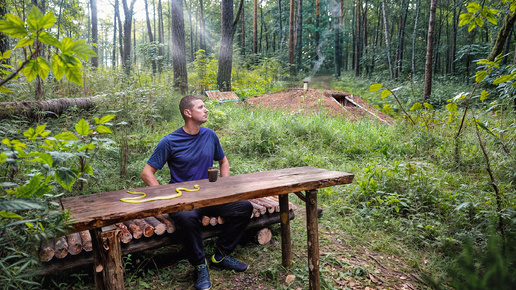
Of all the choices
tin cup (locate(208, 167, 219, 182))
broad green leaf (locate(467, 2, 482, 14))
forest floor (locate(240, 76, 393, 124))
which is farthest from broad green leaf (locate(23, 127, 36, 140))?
forest floor (locate(240, 76, 393, 124))

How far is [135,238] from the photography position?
8.17ft

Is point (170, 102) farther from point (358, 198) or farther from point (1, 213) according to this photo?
point (1, 213)

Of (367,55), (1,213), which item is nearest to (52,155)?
(1,213)

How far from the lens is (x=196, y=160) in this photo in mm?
3016

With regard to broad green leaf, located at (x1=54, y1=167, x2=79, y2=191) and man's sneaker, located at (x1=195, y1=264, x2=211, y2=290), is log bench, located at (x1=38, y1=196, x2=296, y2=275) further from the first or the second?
broad green leaf, located at (x1=54, y1=167, x2=79, y2=191)

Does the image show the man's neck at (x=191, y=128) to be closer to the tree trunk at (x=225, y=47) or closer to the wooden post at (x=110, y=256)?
the wooden post at (x=110, y=256)

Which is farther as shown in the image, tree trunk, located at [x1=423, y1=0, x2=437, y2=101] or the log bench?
tree trunk, located at [x1=423, y1=0, x2=437, y2=101]

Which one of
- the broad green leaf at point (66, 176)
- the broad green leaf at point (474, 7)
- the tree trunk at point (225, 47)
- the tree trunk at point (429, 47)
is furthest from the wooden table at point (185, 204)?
the tree trunk at point (429, 47)

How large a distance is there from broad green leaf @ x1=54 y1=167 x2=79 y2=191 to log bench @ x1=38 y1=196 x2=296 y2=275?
1.59 ft

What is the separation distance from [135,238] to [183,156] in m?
0.88

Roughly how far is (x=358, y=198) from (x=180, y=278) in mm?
2650

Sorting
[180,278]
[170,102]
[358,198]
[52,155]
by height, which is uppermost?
[170,102]

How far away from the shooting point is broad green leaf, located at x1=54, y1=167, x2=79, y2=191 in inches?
55.7

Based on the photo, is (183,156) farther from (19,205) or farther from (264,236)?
(19,205)
